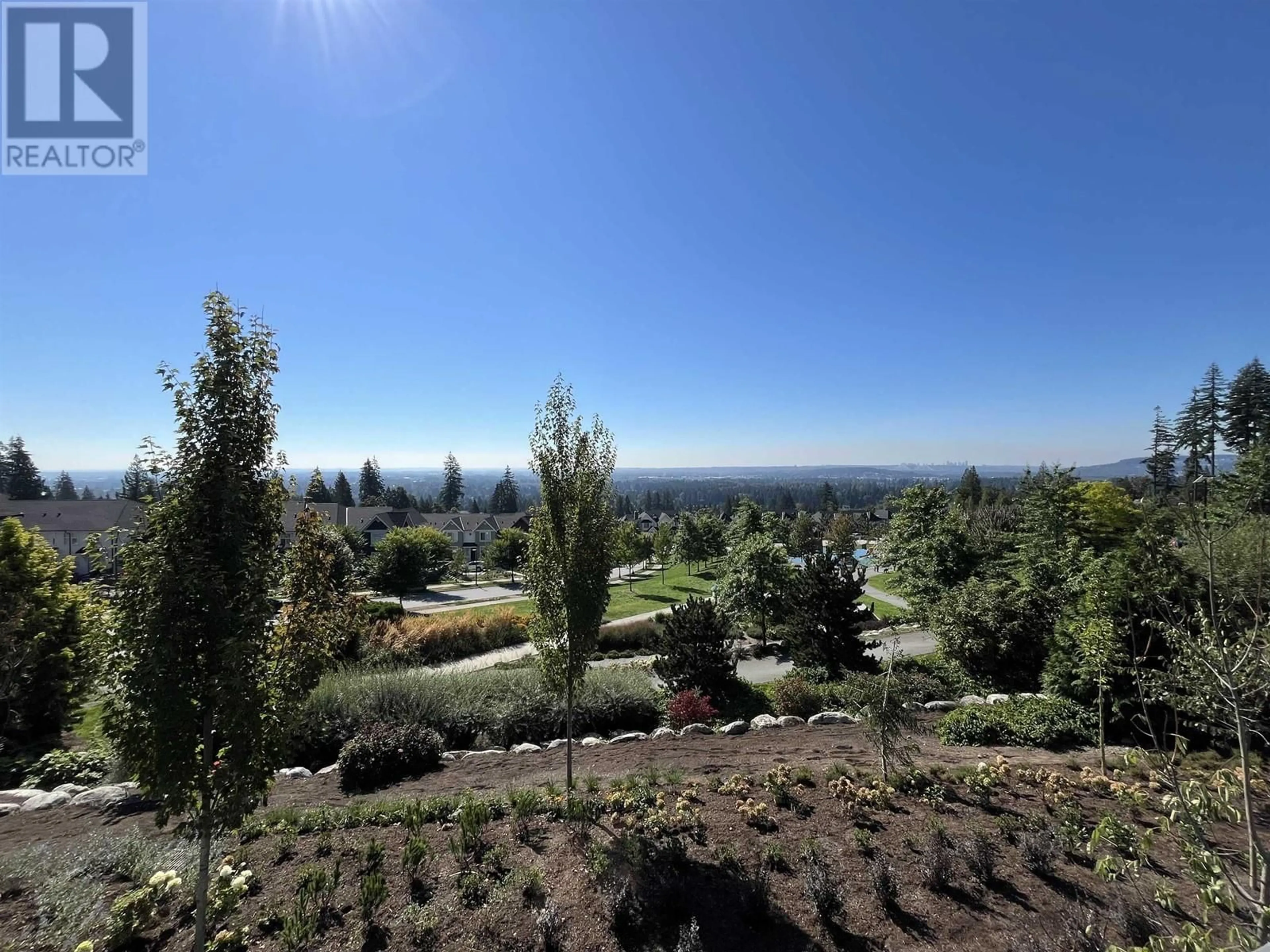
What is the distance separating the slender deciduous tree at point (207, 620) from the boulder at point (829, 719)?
9.74 m

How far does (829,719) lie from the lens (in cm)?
1099

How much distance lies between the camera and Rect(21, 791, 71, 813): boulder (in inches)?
295

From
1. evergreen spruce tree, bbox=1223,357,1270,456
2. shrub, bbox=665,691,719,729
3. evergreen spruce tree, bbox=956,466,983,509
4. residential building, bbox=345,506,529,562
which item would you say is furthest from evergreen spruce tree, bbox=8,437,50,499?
evergreen spruce tree, bbox=1223,357,1270,456

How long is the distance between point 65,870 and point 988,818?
9.81 metres

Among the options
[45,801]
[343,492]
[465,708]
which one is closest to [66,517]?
[343,492]

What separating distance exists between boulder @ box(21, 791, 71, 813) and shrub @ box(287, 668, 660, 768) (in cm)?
286

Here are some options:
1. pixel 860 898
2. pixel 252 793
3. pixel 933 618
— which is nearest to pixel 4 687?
pixel 252 793

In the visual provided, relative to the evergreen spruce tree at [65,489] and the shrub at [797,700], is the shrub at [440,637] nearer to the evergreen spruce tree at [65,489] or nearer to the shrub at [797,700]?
the shrub at [797,700]

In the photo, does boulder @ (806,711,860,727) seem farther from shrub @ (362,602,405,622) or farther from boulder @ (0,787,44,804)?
shrub @ (362,602,405,622)

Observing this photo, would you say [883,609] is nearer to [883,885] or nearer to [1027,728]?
[1027,728]

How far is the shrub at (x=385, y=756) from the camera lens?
8.34 metres

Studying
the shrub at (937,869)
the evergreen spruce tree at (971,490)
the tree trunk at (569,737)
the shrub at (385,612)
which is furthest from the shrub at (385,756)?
the evergreen spruce tree at (971,490)

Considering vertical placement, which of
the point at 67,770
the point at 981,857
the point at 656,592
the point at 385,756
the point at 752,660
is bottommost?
the point at 656,592

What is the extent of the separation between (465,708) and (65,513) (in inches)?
2136
